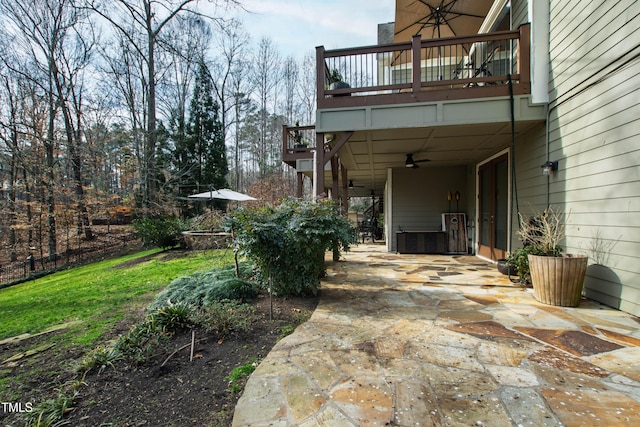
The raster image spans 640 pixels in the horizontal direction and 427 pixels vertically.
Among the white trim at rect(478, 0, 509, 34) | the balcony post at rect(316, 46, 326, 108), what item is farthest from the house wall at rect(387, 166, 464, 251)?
the balcony post at rect(316, 46, 326, 108)

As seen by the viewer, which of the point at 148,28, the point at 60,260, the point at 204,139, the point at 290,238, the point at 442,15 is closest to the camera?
the point at 290,238

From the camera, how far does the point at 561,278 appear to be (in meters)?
3.06

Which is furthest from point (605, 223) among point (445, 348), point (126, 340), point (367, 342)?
point (126, 340)

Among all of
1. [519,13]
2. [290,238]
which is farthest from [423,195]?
[290,238]

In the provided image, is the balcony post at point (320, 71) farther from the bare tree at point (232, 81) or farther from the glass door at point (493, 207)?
the bare tree at point (232, 81)

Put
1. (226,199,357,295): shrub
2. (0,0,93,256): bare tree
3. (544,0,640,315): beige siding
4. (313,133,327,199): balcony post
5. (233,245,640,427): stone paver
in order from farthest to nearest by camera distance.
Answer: (0,0,93,256): bare tree, (313,133,327,199): balcony post, (226,199,357,295): shrub, (544,0,640,315): beige siding, (233,245,640,427): stone paver

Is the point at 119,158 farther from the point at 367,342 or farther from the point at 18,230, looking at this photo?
the point at 367,342

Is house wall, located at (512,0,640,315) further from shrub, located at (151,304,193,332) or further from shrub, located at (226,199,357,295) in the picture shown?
shrub, located at (151,304,193,332)

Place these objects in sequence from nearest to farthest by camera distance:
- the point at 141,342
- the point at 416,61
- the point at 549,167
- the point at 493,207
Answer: the point at 141,342 < the point at 549,167 < the point at 416,61 < the point at 493,207

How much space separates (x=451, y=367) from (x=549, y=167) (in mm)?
3341

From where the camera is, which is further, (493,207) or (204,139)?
(204,139)

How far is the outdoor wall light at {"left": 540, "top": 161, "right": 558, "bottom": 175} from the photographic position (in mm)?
3828

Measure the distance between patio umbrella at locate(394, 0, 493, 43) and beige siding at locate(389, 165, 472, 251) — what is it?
10.3ft

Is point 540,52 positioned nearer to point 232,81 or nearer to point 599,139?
point 599,139
